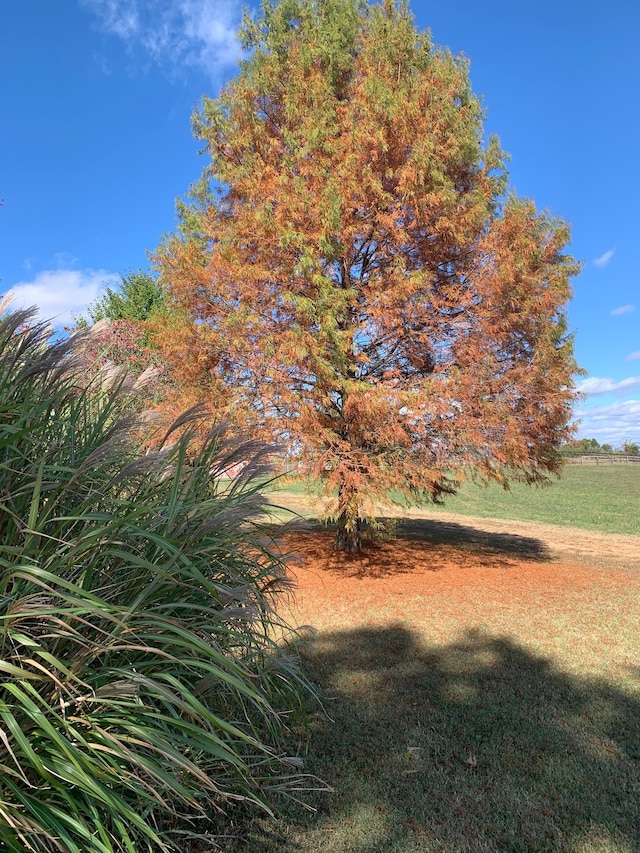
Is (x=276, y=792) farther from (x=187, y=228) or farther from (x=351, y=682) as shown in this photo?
(x=187, y=228)

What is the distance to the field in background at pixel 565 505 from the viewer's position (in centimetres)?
1881

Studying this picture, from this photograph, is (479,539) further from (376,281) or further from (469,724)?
(469,724)

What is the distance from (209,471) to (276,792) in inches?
70.2

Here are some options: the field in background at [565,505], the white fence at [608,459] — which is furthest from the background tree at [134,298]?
the white fence at [608,459]

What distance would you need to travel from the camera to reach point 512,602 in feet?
23.6

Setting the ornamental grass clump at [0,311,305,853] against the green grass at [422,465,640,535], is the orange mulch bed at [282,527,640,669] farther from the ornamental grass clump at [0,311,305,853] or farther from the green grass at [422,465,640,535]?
the green grass at [422,465,640,535]

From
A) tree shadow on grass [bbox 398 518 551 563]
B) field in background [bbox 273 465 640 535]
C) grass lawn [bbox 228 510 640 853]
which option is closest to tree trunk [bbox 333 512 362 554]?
grass lawn [bbox 228 510 640 853]

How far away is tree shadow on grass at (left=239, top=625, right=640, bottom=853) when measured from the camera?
2529 mm

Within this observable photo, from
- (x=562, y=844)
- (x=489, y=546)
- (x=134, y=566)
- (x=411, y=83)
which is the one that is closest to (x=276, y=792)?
(x=562, y=844)

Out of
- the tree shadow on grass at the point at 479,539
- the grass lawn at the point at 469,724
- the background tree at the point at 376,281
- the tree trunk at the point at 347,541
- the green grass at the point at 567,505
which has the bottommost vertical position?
the green grass at the point at 567,505

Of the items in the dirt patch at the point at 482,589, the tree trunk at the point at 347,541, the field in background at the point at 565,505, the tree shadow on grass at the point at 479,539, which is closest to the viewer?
the dirt patch at the point at 482,589

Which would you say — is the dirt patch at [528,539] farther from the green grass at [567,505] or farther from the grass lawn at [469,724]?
the grass lawn at [469,724]

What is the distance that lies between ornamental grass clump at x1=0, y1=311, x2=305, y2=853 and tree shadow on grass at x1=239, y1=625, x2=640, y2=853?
0.39 m

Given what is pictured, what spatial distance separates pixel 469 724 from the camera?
3.69m
